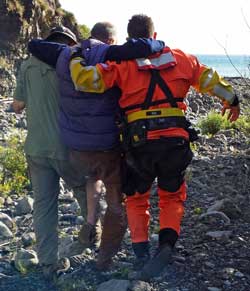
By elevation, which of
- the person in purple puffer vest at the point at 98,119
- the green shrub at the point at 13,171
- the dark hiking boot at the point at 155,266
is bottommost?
the green shrub at the point at 13,171

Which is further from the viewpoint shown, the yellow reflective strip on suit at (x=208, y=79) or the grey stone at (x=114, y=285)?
the yellow reflective strip on suit at (x=208, y=79)

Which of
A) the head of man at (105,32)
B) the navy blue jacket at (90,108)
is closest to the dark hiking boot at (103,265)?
the navy blue jacket at (90,108)

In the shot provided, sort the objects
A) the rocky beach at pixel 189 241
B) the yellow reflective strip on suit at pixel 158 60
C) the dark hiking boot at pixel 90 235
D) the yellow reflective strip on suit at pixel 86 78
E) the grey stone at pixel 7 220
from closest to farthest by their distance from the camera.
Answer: the yellow reflective strip on suit at pixel 86 78 < the yellow reflective strip on suit at pixel 158 60 < the rocky beach at pixel 189 241 < the dark hiking boot at pixel 90 235 < the grey stone at pixel 7 220

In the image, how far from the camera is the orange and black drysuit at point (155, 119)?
5.34 meters

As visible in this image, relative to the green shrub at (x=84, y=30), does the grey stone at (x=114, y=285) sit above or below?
above

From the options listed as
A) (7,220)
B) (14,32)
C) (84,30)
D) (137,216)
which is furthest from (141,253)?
(84,30)

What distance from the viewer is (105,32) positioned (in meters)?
5.67

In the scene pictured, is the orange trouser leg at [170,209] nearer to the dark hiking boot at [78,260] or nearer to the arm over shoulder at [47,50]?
the dark hiking boot at [78,260]

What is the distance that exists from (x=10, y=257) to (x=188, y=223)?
1734 millimetres

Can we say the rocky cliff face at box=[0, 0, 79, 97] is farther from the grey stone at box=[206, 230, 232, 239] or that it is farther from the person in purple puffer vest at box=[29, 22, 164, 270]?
the person in purple puffer vest at box=[29, 22, 164, 270]

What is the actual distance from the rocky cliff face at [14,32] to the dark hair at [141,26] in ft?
47.6

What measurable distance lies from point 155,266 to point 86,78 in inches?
56.6

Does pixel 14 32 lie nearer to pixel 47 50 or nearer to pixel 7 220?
pixel 7 220

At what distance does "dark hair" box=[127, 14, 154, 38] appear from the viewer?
5570 millimetres
